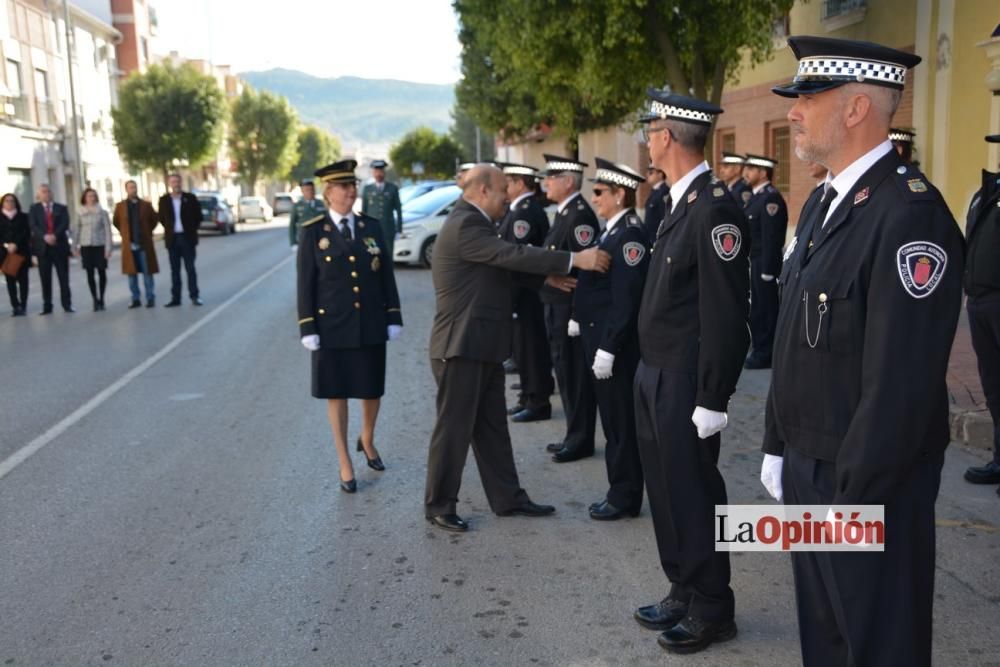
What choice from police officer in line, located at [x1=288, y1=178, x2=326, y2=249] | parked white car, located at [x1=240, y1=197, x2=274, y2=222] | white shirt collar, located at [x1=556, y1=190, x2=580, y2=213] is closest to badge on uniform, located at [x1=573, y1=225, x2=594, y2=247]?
white shirt collar, located at [x1=556, y1=190, x2=580, y2=213]

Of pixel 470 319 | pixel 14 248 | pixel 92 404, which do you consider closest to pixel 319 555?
pixel 470 319

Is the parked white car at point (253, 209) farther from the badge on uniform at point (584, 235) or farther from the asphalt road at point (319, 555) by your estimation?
the badge on uniform at point (584, 235)

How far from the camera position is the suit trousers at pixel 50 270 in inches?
581

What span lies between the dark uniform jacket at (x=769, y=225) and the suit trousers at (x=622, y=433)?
4389mm

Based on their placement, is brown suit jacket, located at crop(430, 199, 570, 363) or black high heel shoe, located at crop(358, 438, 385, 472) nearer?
brown suit jacket, located at crop(430, 199, 570, 363)

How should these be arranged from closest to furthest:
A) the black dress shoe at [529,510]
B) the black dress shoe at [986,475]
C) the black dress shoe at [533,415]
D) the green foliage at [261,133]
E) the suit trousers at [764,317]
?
the black dress shoe at [529,510]
the black dress shoe at [986,475]
the black dress shoe at [533,415]
the suit trousers at [764,317]
the green foliage at [261,133]

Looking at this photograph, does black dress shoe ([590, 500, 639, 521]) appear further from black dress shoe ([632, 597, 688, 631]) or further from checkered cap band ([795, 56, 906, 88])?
checkered cap band ([795, 56, 906, 88])

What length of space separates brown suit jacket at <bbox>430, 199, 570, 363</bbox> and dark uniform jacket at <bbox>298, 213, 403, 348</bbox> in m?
0.79

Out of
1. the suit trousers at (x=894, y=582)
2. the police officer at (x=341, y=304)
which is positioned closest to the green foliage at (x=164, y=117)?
the police officer at (x=341, y=304)

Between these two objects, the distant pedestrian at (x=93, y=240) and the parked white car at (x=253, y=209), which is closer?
the distant pedestrian at (x=93, y=240)

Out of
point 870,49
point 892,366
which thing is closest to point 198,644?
point 892,366

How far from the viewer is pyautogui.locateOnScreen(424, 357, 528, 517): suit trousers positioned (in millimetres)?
5195

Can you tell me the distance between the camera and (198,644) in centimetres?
384

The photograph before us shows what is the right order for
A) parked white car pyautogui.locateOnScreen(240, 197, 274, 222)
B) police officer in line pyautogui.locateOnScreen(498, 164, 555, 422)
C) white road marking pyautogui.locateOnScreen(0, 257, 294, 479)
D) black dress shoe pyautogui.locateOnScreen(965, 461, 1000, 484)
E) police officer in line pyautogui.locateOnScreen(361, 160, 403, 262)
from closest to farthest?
black dress shoe pyautogui.locateOnScreen(965, 461, 1000, 484)
white road marking pyautogui.locateOnScreen(0, 257, 294, 479)
police officer in line pyautogui.locateOnScreen(498, 164, 555, 422)
police officer in line pyautogui.locateOnScreen(361, 160, 403, 262)
parked white car pyautogui.locateOnScreen(240, 197, 274, 222)
